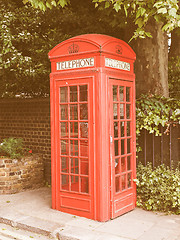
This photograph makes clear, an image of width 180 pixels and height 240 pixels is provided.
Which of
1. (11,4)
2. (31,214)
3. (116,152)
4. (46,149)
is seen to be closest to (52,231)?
(31,214)

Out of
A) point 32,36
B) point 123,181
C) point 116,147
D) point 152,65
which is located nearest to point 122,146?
point 116,147

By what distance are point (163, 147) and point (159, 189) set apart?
100cm

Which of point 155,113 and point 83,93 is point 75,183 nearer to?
point 83,93

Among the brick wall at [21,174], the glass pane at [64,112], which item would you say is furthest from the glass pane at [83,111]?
the brick wall at [21,174]

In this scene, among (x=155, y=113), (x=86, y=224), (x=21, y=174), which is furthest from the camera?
(x=21, y=174)

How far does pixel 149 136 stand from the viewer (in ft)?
21.7

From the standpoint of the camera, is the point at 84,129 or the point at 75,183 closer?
the point at 84,129

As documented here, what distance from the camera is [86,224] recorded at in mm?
5172

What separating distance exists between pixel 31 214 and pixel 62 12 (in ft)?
20.6

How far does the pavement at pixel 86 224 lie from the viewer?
4746mm

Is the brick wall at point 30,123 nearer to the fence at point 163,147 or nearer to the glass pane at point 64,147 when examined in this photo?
the glass pane at point 64,147

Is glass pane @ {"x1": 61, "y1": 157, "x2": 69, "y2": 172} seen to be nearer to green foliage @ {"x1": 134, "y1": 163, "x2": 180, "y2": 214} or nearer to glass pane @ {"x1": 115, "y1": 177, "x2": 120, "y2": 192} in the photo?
glass pane @ {"x1": 115, "y1": 177, "x2": 120, "y2": 192}

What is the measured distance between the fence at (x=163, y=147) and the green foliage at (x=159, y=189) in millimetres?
233

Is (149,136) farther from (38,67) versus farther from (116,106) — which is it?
(38,67)
